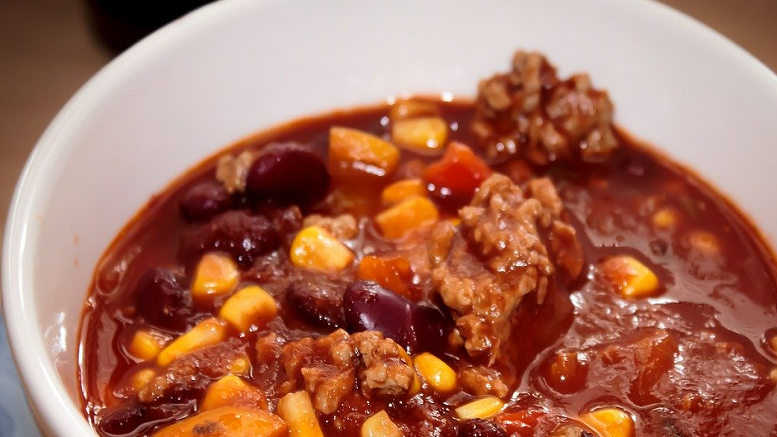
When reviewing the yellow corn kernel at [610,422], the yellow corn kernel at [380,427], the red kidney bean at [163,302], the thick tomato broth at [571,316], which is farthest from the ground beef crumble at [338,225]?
the yellow corn kernel at [610,422]

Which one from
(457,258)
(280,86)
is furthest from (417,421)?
(280,86)

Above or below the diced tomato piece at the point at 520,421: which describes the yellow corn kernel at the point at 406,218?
above

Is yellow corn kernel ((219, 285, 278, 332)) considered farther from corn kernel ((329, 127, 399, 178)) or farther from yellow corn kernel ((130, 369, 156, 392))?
corn kernel ((329, 127, 399, 178))

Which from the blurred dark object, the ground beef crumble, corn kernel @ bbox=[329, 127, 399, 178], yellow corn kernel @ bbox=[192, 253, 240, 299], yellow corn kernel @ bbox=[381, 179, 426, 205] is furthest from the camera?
the blurred dark object

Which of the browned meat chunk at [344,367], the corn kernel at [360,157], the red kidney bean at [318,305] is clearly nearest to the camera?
the browned meat chunk at [344,367]

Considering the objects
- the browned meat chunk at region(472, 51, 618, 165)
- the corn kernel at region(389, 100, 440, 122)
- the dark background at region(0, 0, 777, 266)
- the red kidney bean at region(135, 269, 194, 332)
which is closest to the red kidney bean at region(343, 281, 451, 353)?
the red kidney bean at region(135, 269, 194, 332)

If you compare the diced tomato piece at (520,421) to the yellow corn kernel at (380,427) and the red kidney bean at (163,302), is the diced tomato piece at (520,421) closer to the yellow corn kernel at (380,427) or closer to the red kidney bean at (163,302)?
the yellow corn kernel at (380,427)

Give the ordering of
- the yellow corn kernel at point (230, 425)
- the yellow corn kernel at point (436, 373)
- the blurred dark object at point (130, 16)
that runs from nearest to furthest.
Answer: the yellow corn kernel at point (230, 425) < the yellow corn kernel at point (436, 373) < the blurred dark object at point (130, 16)
